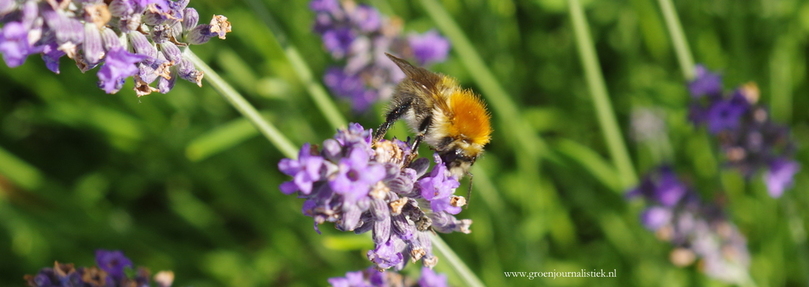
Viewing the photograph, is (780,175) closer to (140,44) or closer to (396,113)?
(396,113)

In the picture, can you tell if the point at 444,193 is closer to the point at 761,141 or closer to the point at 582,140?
the point at 761,141

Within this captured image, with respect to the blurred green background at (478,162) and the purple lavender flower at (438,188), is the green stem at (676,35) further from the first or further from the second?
the purple lavender flower at (438,188)

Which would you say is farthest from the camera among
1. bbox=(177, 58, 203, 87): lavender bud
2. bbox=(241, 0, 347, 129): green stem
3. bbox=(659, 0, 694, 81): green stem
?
bbox=(659, 0, 694, 81): green stem

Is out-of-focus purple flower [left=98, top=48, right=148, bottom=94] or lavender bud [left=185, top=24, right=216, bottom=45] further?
lavender bud [left=185, top=24, right=216, bottom=45]

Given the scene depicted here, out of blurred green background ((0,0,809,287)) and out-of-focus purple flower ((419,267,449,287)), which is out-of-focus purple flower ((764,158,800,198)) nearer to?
blurred green background ((0,0,809,287))

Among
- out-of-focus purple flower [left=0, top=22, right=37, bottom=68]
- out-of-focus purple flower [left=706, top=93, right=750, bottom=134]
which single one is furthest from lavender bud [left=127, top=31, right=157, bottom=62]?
out-of-focus purple flower [left=706, top=93, right=750, bottom=134]

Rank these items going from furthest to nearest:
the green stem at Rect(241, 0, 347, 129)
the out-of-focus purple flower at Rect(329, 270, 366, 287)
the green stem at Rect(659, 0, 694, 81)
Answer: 1. the green stem at Rect(659, 0, 694, 81)
2. the green stem at Rect(241, 0, 347, 129)
3. the out-of-focus purple flower at Rect(329, 270, 366, 287)

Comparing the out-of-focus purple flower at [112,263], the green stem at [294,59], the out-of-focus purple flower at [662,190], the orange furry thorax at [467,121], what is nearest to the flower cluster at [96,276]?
the out-of-focus purple flower at [112,263]
